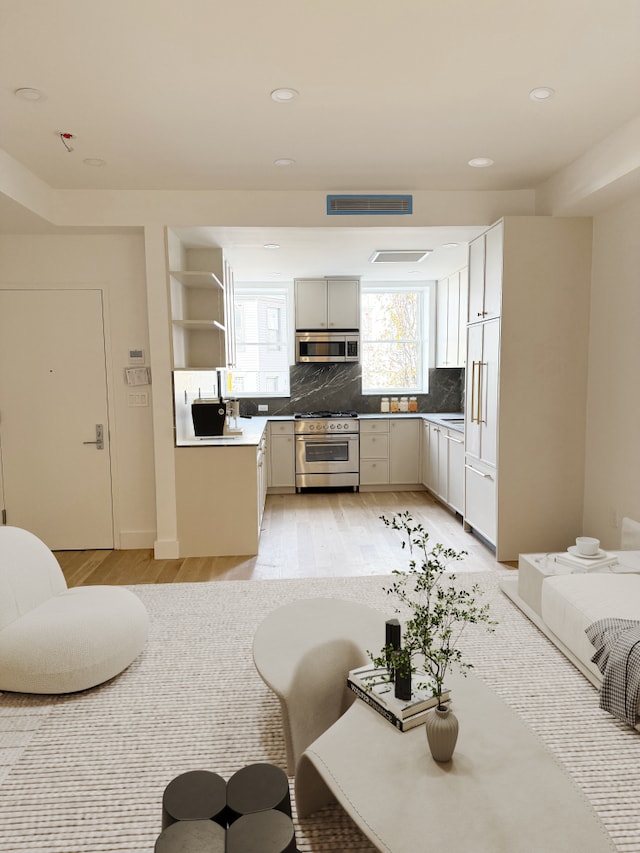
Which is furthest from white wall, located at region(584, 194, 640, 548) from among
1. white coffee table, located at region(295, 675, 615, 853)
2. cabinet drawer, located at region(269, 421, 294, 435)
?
cabinet drawer, located at region(269, 421, 294, 435)

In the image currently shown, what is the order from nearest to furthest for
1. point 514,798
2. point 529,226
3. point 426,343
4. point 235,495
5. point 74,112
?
point 514,798, point 74,112, point 529,226, point 235,495, point 426,343

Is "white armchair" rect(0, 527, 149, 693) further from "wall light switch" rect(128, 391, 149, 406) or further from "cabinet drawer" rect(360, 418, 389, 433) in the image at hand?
"cabinet drawer" rect(360, 418, 389, 433)

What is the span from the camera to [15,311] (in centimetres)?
431

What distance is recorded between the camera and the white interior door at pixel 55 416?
4.32m

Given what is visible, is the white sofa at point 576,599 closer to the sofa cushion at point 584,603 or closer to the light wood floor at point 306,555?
the sofa cushion at point 584,603

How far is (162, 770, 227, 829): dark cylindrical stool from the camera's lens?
1396 mm

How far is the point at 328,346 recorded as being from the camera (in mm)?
6609

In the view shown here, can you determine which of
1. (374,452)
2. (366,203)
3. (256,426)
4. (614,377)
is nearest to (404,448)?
(374,452)

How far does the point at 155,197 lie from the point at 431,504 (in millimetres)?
3890

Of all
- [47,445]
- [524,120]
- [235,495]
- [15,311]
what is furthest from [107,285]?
[524,120]

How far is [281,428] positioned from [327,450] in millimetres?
585

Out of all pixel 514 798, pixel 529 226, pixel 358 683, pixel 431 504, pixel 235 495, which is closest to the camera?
pixel 514 798

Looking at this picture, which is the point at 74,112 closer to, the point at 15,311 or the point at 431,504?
the point at 15,311

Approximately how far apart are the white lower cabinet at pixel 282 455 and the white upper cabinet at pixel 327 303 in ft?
3.99
